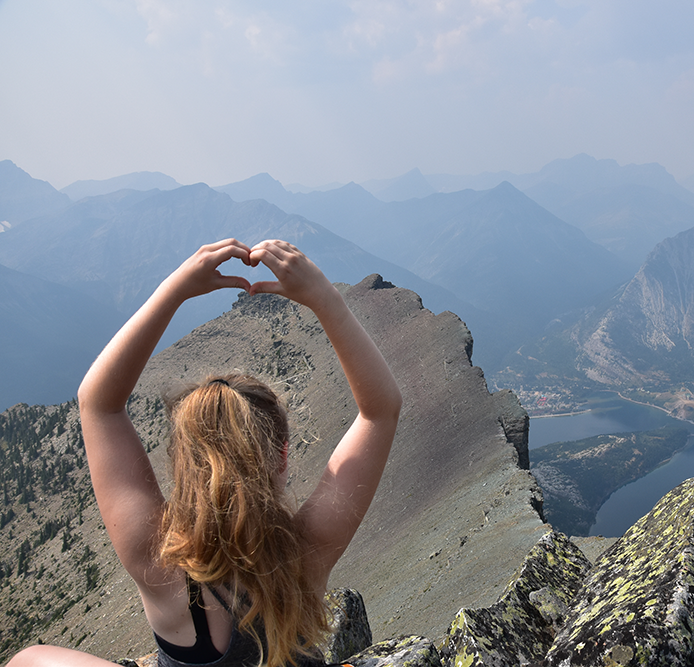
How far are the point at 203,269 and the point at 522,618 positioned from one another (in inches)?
174

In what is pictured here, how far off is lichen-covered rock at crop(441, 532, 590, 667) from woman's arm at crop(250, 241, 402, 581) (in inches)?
98.4

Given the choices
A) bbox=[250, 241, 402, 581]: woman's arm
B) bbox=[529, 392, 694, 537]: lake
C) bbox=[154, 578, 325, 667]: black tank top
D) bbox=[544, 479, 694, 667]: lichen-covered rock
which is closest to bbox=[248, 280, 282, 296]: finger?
bbox=[250, 241, 402, 581]: woman's arm

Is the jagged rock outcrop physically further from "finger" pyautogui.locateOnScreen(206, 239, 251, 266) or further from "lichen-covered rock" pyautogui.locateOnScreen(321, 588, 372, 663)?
"finger" pyautogui.locateOnScreen(206, 239, 251, 266)

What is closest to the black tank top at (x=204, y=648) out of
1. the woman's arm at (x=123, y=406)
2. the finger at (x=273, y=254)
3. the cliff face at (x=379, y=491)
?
the woman's arm at (x=123, y=406)

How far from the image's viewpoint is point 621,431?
165875mm

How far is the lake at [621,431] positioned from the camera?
336ft

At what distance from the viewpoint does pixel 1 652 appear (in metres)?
38.3

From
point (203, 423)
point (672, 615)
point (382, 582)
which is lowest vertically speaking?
point (382, 582)

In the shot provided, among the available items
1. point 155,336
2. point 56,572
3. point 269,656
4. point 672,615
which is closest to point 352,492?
point 269,656

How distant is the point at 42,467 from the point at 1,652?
98.3 feet

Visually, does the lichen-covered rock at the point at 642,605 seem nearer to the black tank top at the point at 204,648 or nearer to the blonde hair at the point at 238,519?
the blonde hair at the point at 238,519

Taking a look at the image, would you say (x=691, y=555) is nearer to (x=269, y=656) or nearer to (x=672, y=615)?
(x=672, y=615)

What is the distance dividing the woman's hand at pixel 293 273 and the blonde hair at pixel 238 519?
0.52m

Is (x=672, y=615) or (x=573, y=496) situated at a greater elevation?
(x=672, y=615)
